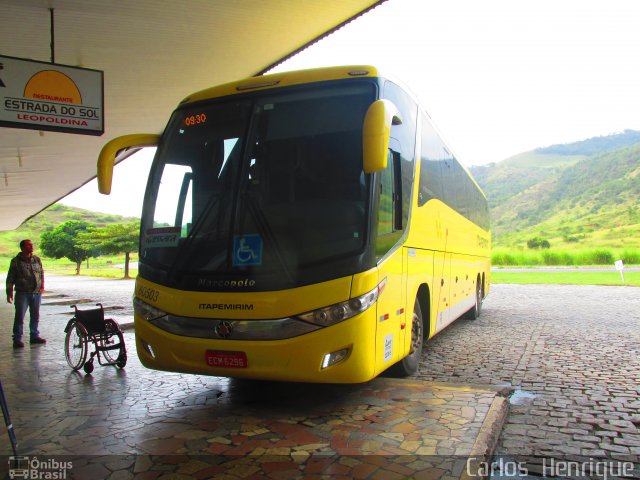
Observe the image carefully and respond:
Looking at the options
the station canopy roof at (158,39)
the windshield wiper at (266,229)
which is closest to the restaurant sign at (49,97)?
the station canopy roof at (158,39)

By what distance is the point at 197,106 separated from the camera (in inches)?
216

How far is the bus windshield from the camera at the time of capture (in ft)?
15.2

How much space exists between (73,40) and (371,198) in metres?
6.01

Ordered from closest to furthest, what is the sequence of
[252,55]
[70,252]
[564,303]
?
[252,55] → [564,303] → [70,252]

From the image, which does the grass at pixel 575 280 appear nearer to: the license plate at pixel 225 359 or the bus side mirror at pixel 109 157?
the license plate at pixel 225 359

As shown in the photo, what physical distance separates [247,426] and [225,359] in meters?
0.63

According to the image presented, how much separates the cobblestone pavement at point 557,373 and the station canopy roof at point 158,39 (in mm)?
5670

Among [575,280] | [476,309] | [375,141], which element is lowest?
[575,280]

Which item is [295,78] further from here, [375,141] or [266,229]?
[266,229]

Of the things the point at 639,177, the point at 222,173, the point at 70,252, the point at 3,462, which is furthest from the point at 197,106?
the point at 639,177

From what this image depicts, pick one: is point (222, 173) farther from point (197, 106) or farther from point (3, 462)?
point (3, 462)

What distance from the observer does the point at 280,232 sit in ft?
15.4

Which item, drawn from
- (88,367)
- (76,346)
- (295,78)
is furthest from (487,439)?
(76,346)

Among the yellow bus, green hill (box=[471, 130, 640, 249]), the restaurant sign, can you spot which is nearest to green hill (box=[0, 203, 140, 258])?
green hill (box=[471, 130, 640, 249])
